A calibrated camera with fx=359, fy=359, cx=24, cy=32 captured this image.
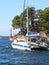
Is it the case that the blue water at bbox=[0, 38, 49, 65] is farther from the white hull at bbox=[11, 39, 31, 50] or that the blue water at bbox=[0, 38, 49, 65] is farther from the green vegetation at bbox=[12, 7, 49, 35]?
the green vegetation at bbox=[12, 7, 49, 35]

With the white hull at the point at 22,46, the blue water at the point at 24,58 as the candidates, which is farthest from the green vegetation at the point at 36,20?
the blue water at the point at 24,58

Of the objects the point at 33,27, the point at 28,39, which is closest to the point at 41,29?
the point at 33,27

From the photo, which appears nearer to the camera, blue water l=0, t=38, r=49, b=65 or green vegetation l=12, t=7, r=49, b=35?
blue water l=0, t=38, r=49, b=65

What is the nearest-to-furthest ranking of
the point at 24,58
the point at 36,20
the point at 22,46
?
the point at 24,58 → the point at 22,46 → the point at 36,20

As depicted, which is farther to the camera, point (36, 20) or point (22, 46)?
point (36, 20)

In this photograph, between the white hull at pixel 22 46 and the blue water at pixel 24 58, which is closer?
the blue water at pixel 24 58

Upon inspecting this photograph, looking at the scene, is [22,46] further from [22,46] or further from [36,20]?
[36,20]

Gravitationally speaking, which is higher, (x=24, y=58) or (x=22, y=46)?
(x=22, y=46)

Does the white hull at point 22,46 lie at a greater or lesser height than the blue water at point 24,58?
greater

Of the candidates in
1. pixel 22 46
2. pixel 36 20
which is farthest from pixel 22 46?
A: pixel 36 20

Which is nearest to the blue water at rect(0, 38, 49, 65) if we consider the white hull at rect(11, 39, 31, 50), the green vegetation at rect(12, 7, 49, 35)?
the white hull at rect(11, 39, 31, 50)

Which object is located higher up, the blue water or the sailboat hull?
the sailboat hull

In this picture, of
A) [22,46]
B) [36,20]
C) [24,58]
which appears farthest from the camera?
[36,20]

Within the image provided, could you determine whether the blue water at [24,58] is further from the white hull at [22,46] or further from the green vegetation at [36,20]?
the green vegetation at [36,20]
